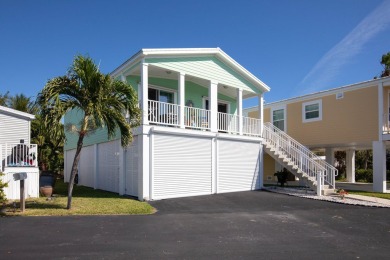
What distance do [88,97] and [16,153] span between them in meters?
5.73

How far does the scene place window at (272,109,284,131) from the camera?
2295 cm

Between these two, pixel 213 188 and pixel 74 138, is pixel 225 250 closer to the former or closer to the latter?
pixel 213 188

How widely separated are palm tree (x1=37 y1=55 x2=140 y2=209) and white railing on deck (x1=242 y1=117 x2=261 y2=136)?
8.62m

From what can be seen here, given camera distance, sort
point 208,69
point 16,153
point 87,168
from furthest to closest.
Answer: point 87,168 < point 208,69 < point 16,153

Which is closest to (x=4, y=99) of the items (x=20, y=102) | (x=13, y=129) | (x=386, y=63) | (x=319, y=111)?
(x=20, y=102)

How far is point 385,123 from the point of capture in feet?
56.5

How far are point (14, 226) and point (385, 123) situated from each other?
1762cm

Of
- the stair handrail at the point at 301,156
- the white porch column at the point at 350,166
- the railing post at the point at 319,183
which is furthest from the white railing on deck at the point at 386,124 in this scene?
the white porch column at the point at 350,166

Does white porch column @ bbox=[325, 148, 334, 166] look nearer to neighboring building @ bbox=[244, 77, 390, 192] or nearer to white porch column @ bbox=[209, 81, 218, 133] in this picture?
neighboring building @ bbox=[244, 77, 390, 192]

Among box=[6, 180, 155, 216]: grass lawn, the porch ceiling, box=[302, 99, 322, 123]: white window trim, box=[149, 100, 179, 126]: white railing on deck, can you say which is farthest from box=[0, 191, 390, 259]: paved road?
box=[302, 99, 322, 123]: white window trim

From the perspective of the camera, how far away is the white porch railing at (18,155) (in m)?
13.7

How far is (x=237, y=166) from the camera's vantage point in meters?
16.6

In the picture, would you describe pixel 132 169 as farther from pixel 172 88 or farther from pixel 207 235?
pixel 207 235

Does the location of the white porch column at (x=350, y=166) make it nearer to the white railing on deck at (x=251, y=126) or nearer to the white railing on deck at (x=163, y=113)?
the white railing on deck at (x=251, y=126)
